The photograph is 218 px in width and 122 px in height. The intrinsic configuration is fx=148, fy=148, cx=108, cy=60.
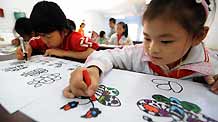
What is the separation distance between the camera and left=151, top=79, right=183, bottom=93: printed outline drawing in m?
0.31

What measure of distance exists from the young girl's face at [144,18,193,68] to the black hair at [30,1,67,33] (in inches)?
19.4

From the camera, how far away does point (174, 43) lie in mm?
359

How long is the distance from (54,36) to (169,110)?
649 mm

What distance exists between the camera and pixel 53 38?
732mm

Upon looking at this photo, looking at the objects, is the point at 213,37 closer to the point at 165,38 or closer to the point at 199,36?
the point at 199,36

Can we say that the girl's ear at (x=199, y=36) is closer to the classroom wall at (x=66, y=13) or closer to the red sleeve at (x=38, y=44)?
the red sleeve at (x=38, y=44)

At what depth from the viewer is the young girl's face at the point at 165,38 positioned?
0.34 meters

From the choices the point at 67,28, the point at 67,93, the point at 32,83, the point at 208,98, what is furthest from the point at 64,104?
the point at 67,28

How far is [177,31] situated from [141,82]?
0.15 metres

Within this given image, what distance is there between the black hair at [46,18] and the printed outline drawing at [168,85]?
0.55 metres

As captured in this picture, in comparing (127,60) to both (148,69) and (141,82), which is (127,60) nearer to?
(148,69)

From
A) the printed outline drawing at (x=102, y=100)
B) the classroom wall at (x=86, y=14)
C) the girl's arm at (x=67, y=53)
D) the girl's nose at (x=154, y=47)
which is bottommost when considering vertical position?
the printed outline drawing at (x=102, y=100)

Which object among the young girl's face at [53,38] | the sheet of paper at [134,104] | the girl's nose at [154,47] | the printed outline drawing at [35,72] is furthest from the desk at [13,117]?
the young girl's face at [53,38]

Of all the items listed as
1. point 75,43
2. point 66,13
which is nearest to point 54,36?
point 75,43
